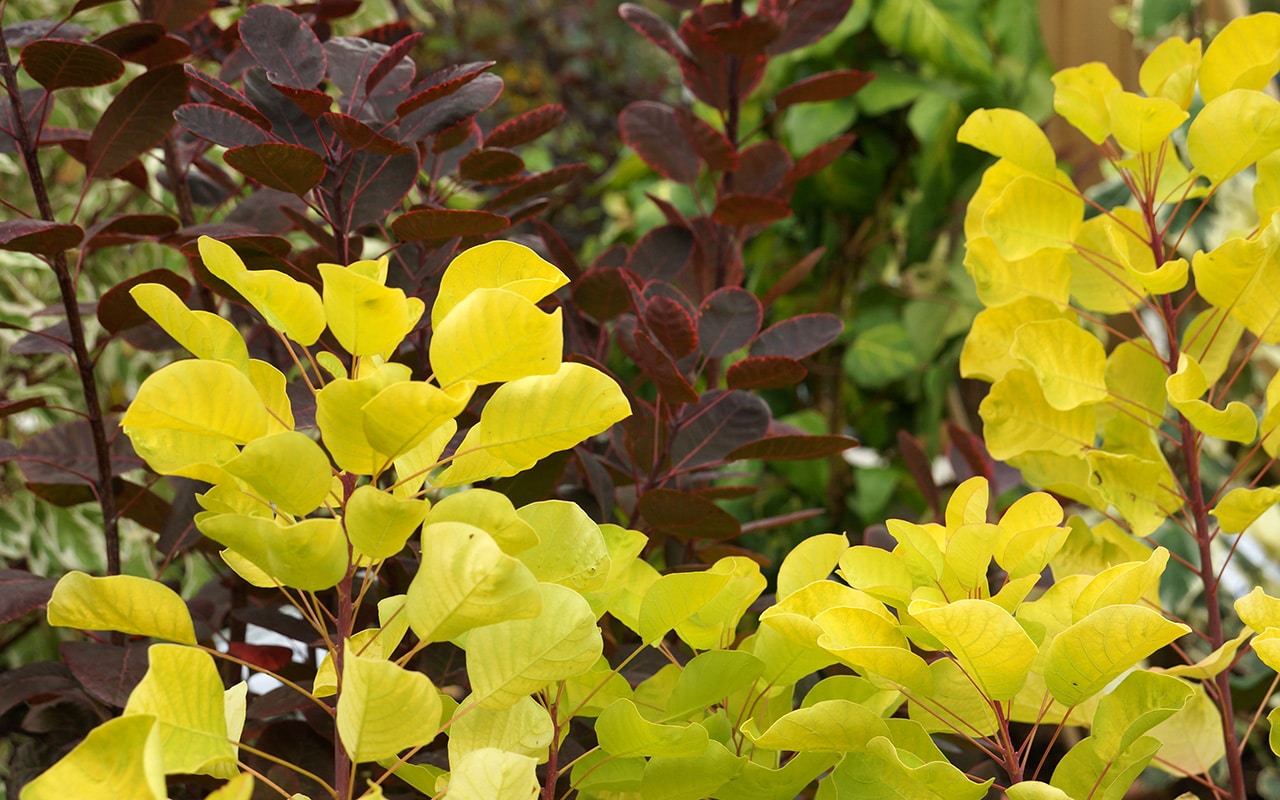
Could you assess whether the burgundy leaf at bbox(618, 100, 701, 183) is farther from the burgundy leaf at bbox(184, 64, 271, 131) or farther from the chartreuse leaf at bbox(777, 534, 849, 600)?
the chartreuse leaf at bbox(777, 534, 849, 600)

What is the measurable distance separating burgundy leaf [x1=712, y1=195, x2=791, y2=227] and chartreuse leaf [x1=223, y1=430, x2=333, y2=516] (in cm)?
52

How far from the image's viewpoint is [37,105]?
2.65 feet

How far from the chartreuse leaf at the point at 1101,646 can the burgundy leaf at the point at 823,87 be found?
0.59 m

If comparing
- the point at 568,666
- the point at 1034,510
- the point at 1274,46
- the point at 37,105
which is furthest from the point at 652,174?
the point at 568,666

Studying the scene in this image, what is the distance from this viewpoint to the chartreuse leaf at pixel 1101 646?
1.44 ft

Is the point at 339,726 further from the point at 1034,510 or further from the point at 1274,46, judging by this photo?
the point at 1274,46

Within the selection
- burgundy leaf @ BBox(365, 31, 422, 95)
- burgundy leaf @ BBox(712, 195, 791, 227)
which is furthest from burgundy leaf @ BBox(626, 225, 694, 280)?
burgundy leaf @ BBox(365, 31, 422, 95)

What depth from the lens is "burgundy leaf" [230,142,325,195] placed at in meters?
0.60

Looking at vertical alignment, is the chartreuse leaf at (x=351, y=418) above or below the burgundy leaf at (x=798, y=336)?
above

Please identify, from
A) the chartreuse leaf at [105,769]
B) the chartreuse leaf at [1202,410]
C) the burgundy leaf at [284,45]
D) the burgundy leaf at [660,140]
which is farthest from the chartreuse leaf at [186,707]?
the burgundy leaf at [660,140]

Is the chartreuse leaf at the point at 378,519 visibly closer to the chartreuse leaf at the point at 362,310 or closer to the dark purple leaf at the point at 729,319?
the chartreuse leaf at the point at 362,310

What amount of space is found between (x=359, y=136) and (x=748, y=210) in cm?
35

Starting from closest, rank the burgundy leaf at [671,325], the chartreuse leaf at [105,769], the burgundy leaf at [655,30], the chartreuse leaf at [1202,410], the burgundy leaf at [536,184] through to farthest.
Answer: the chartreuse leaf at [105,769] < the chartreuse leaf at [1202,410] < the burgundy leaf at [671,325] < the burgundy leaf at [536,184] < the burgundy leaf at [655,30]

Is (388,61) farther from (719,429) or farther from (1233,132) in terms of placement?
(1233,132)
